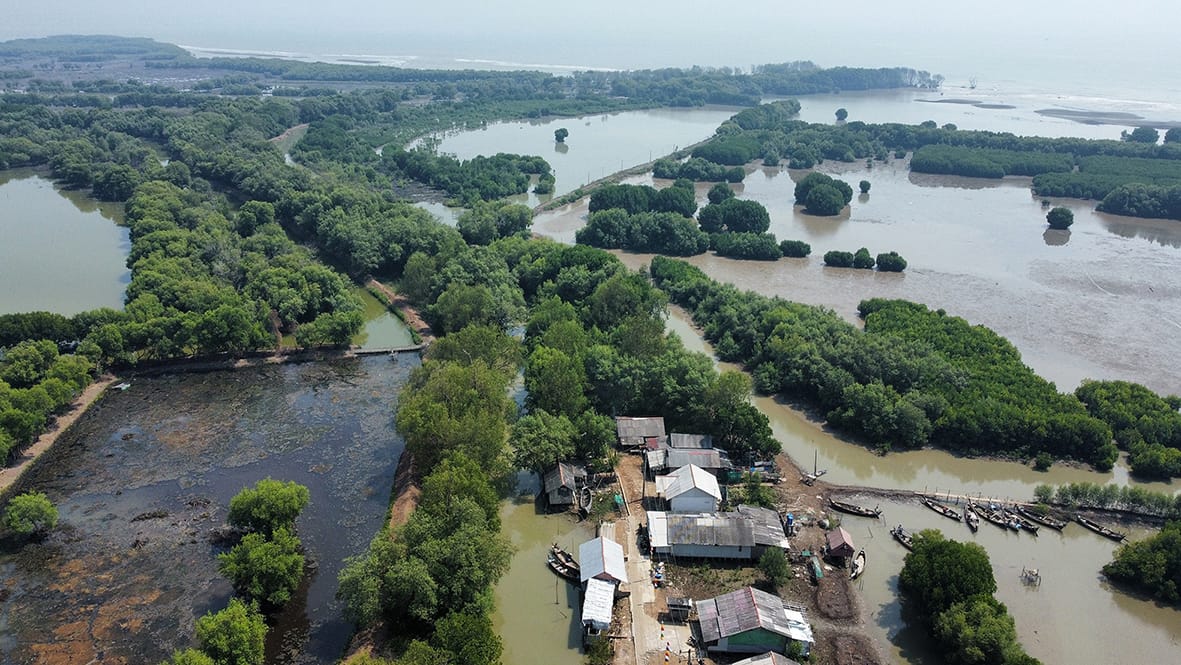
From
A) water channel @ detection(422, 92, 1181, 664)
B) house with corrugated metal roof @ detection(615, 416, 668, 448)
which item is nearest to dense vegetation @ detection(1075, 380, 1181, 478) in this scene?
water channel @ detection(422, 92, 1181, 664)

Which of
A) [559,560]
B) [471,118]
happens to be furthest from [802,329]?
[471,118]

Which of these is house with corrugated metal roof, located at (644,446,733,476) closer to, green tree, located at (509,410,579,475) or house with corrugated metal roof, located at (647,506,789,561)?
green tree, located at (509,410,579,475)

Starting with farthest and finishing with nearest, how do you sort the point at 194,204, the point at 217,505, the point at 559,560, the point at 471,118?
the point at 471,118 < the point at 194,204 < the point at 217,505 < the point at 559,560

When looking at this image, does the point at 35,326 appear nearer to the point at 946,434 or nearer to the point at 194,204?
the point at 194,204

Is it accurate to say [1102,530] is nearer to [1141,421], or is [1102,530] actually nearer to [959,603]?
[1141,421]

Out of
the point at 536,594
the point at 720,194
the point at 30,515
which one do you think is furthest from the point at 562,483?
the point at 720,194

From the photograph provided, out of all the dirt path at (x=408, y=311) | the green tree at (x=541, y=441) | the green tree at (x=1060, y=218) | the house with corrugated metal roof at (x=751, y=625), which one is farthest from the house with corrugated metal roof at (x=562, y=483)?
the green tree at (x=1060, y=218)
